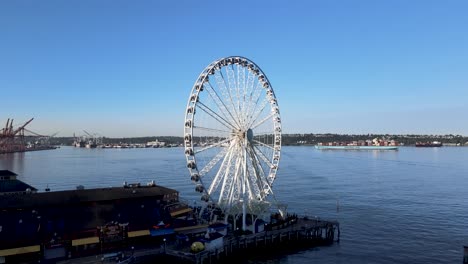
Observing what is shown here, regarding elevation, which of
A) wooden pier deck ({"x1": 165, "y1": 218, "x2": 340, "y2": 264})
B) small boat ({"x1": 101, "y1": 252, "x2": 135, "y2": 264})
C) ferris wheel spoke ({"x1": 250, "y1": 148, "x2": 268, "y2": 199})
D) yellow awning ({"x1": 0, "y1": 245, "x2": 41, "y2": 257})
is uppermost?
ferris wheel spoke ({"x1": 250, "y1": 148, "x2": 268, "y2": 199})

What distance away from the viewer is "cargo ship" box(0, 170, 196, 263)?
39.4 m

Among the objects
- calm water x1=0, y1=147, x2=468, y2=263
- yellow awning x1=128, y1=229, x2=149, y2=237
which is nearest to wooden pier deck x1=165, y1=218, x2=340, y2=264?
calm water x1=0, y1=147, x2=468, y2=263

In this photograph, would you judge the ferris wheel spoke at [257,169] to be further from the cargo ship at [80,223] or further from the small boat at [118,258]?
the small boat at [118,258]

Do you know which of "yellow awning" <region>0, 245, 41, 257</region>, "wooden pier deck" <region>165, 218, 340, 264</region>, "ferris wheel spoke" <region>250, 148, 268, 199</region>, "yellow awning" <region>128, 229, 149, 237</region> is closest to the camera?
"yellow awning" <region>0, 245, 41, 257</region>

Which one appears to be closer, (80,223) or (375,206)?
(80,223)

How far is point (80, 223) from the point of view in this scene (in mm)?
42406

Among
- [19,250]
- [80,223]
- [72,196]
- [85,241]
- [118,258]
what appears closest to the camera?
[19,250]

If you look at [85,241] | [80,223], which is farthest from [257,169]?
[85,241]

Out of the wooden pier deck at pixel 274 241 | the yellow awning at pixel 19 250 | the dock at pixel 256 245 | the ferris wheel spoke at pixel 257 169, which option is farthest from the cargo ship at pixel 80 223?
the ferris wheel spoke at pixel 257 169

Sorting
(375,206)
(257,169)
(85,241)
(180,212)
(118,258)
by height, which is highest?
(257,169)

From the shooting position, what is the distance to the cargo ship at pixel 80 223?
3938 cm

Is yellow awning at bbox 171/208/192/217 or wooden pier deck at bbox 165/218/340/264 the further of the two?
yellow awning at bbox 171/208/192/217

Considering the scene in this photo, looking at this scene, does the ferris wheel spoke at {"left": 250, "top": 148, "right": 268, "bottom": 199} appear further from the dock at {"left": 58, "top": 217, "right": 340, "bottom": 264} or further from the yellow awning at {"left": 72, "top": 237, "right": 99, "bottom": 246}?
the yellow awning at {"left": 72, "top": 237, "right": 99, "bottom": 246}

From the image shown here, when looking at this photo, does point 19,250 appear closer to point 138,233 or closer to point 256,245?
point 138,233
